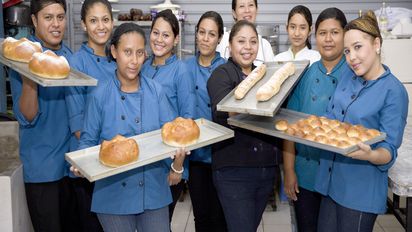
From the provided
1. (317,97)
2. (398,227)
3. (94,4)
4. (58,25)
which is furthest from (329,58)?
(398,227)

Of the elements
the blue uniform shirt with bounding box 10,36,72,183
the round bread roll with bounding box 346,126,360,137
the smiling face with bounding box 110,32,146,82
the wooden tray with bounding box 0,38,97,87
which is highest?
the smiling face with bounding box 110,32,146,82

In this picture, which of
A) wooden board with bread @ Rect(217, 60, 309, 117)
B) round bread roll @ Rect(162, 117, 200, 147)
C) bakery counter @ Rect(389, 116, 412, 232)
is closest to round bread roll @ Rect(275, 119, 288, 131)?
wooden board with bread @ Rect(217, 60, 309, 117)

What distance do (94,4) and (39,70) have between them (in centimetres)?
70

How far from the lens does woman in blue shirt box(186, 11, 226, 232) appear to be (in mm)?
2613

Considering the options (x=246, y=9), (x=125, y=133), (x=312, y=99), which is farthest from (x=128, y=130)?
(x=246, y=9)

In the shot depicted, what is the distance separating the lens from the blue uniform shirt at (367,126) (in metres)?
1.77

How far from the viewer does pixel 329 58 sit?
7.28 ft

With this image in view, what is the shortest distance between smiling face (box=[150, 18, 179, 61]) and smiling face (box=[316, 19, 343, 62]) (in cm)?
88

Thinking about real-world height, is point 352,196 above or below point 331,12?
below

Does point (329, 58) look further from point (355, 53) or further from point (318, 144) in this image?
point (318, 144)

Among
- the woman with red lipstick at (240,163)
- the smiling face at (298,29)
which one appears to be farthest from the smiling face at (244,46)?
the smiling face at (298,29)

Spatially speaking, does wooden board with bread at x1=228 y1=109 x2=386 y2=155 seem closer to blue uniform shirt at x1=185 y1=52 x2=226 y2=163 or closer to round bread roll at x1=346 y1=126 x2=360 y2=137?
round bread roll at x1=346 y1=126 x2=360 y2=137

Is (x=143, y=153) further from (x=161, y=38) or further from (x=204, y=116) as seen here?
(x=161, y=38)

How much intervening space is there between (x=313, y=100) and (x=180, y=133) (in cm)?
76
